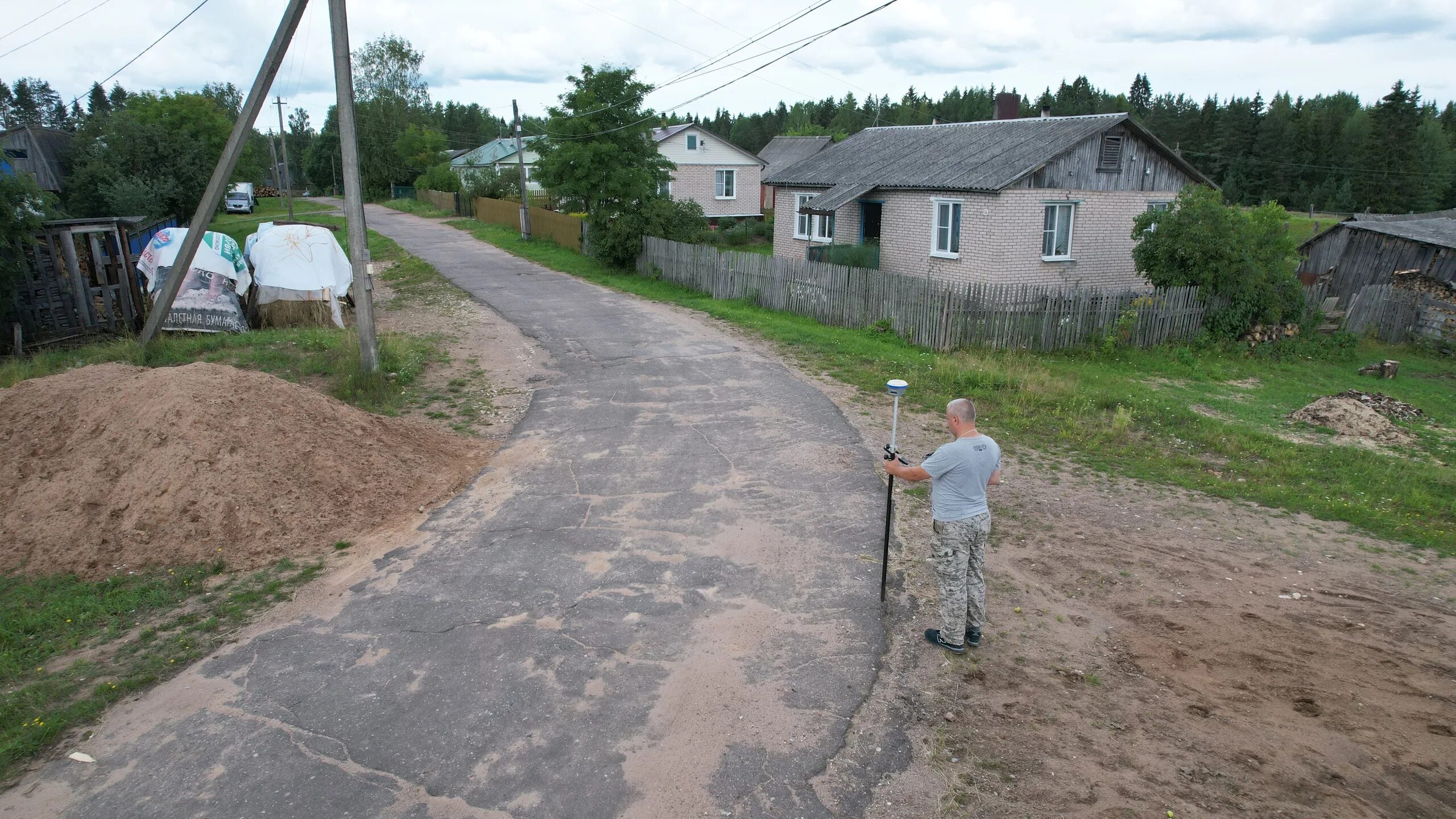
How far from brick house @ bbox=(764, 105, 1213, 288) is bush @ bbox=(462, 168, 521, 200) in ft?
77.7

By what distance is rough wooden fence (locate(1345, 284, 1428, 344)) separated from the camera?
65.7 ft

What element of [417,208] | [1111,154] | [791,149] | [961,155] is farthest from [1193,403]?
[417,208]

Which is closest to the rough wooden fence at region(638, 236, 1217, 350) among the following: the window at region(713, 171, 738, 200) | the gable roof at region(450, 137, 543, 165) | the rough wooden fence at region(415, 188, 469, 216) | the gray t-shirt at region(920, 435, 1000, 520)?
the gray t-shirt at region(920, 435, 1000, 520)

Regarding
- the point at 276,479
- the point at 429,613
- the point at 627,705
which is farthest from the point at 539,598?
the point at 276,479

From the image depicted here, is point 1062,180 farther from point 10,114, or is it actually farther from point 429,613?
point 10,114

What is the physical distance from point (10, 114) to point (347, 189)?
105 meters

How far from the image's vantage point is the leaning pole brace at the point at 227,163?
10.8 m

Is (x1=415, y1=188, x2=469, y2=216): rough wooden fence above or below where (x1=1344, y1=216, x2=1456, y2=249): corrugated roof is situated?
above

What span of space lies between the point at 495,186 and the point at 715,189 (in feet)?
39.7

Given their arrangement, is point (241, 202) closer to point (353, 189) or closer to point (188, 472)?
point (353, 189)

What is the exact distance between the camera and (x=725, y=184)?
42000mm

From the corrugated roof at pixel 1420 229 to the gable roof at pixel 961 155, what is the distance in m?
5.29

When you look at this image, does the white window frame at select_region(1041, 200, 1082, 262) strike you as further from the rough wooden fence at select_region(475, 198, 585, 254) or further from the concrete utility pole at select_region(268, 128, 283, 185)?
the concrete utility pole at select_region(268, 128, 283, 185)

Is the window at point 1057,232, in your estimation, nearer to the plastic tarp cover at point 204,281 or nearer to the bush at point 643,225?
the bush at point 643,225
